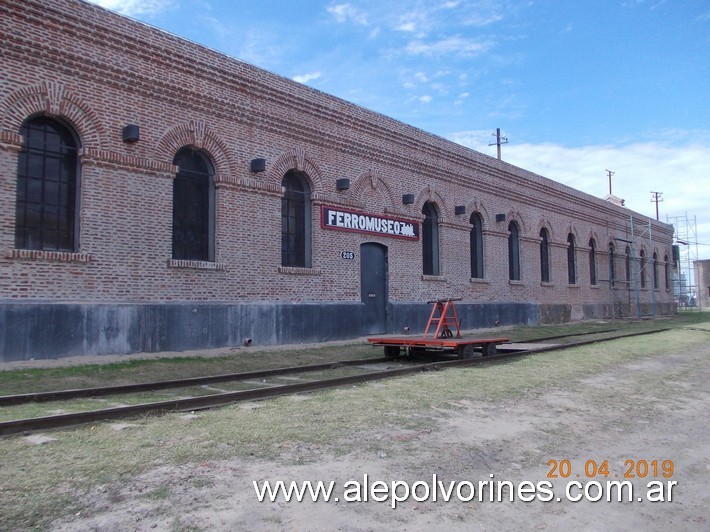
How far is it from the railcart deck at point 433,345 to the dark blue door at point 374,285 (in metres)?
4.10

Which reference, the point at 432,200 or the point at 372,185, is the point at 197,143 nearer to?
the point at 372,185

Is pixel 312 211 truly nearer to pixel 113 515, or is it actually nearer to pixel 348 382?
pixel 348 382

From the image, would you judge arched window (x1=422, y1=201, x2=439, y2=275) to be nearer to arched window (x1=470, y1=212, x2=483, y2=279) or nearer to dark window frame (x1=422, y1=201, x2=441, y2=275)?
dark window frame (x1=422, y1=201, x2=441, y2=275)

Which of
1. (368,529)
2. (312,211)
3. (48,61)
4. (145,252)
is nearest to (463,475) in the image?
(368,529)

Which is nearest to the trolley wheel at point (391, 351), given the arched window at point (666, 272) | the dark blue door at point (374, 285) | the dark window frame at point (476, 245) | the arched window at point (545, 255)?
the dark blue door at point (374, 285)

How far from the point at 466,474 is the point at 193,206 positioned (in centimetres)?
1035

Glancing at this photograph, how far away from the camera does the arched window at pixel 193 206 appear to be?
13.0m

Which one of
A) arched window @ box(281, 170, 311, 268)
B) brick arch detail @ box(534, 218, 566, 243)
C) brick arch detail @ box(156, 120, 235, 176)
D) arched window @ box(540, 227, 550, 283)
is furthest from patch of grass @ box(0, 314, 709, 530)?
arched window @ box(540, 227, 550, 283)

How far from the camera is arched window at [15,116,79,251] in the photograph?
10.7 m

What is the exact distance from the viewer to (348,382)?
28.5 ft

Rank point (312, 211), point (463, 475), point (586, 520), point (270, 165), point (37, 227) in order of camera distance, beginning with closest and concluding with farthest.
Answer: point (586, 520) < point (463, 475) < point (37, 227) < point (270, 165) < point (312, 211)

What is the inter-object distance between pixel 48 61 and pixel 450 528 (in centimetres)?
1123

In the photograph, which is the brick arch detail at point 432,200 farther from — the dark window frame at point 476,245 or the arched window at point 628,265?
the arched window at point 628,265

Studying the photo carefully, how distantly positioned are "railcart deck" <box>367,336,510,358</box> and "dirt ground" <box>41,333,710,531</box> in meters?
4.21
